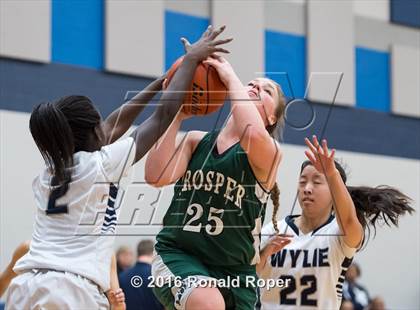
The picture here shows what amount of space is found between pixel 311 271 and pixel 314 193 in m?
0.53

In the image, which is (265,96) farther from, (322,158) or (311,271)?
(311,271)

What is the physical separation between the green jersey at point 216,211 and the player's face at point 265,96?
0.27m

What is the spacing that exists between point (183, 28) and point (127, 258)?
339cm

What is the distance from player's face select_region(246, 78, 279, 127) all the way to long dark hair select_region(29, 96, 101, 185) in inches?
44.6

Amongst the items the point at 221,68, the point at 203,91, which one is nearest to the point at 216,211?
the point at 203,91

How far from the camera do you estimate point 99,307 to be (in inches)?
158

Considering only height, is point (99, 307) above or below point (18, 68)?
below

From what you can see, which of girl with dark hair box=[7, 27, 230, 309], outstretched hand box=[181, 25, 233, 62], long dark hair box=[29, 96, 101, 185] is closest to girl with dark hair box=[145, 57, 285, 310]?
outstretched hand box=[181, 25, 233, 62]

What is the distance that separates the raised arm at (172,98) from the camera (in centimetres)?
432

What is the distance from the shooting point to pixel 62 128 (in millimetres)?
4062

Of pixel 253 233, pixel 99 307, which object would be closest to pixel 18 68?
pixel 253 233

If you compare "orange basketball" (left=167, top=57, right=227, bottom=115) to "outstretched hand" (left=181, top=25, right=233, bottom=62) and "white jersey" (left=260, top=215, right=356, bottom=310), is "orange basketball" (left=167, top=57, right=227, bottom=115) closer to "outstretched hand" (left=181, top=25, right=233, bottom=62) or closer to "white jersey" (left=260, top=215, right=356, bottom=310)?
"outstretched hand" (left=181, top=25, right=233, bottom=62)

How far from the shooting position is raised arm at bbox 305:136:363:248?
211 inches

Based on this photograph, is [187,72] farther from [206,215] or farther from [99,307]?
[99,307]
